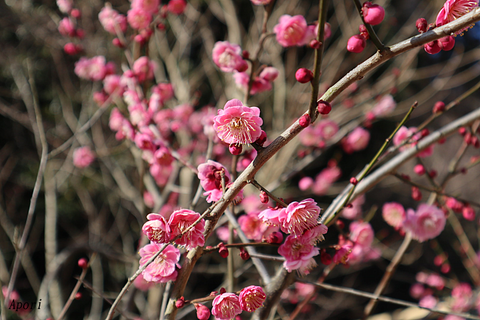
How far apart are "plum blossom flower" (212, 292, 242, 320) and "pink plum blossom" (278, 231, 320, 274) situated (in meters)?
0.17

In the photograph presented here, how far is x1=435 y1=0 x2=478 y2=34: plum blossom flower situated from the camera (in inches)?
29.1

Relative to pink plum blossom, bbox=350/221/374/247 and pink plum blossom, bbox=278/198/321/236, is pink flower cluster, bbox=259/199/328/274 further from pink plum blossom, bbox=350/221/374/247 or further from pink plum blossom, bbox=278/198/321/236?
pink plum blossom, bbox=350/221/374/247

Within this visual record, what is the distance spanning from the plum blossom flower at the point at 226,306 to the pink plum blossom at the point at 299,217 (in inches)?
9.0

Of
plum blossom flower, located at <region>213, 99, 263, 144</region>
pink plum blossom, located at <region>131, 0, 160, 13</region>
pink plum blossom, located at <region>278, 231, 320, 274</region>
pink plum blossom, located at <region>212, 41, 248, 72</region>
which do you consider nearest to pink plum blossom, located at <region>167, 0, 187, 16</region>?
pink plum blossom, located at <region>131, 0, 160, 13</region>

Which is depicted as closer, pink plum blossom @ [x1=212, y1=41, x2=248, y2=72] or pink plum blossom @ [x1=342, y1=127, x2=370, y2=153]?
pink plum blossom @ [x1=212, y1=41, x2=248, y2=72]

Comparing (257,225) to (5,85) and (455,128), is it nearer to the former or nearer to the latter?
(455,128)

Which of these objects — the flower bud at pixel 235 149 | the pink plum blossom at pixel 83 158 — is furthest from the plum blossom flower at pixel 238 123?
the pink plum blossom at pixel 83 158

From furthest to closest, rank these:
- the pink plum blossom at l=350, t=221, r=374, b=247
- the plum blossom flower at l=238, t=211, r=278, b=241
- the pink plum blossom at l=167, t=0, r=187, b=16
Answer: the pink plum blossom at l=167, t=0, r=187, b=16 → the pink plum blossom at l=350, t=221, r=374, b=247 → the plum blossom flower at l=238, t=211, r=278, b=241

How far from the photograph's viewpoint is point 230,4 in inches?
130

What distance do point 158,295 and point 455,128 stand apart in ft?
7.35

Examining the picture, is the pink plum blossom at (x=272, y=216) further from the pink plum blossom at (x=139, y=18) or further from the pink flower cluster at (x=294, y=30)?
the pink plum blossom at (x=139, y=18)

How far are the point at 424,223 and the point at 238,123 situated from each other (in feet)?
3.35

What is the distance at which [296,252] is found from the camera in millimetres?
903

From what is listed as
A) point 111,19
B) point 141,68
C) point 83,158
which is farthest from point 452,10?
point 83,158
